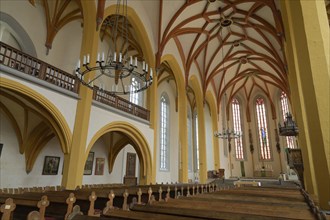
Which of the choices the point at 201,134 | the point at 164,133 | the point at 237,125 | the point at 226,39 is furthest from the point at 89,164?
the point at 237,125

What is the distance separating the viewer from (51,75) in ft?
23.3

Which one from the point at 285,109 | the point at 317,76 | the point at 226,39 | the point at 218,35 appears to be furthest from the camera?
the point at 285,109

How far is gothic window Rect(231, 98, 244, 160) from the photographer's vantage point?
24542 mm

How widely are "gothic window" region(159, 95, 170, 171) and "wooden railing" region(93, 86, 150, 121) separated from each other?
6743 millimetres

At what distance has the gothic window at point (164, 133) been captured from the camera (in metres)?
17.6

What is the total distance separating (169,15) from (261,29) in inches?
257

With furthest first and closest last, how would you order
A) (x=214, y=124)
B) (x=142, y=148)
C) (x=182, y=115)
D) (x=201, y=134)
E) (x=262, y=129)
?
(x=262, y=129) → (x=214, y=124) → (x=201, y=134) → (x=182, y=115) → (x=142, y=148)

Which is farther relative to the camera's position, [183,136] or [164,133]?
[164,133]

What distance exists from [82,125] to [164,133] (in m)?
11.3

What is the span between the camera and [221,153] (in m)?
21.9

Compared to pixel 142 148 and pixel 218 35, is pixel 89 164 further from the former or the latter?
pixel 218 35

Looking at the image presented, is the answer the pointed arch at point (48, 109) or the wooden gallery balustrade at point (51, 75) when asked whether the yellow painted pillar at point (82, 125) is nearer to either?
the pointed arch at point (48, 109)

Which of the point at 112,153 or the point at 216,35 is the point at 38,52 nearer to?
the point at 112,153

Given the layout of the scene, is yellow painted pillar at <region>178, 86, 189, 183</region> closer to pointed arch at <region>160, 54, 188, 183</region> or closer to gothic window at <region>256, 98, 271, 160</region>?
pointed arch at <region>160, 54, 188, 183</region>
